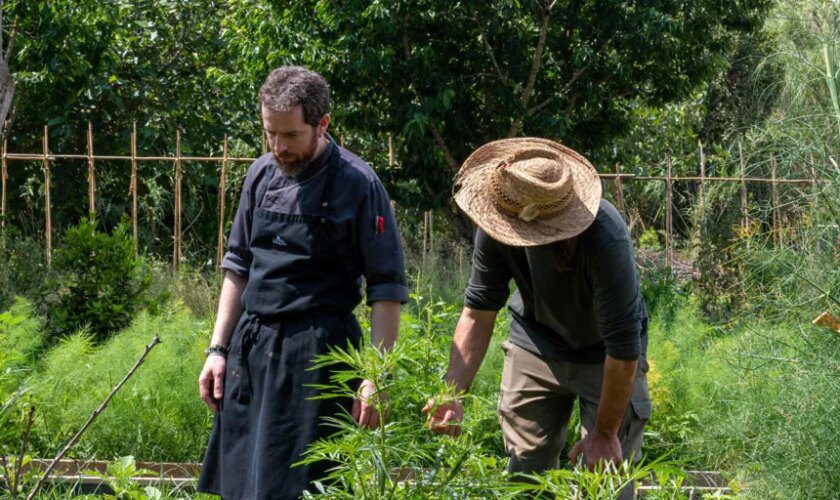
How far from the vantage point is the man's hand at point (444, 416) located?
277 cm

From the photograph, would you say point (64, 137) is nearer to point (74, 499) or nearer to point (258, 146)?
point (258, 146)

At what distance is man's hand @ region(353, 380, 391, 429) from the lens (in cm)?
269

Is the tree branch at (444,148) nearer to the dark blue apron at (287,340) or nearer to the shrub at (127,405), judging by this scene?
the shrub at (127,405)

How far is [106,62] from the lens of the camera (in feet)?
40.3

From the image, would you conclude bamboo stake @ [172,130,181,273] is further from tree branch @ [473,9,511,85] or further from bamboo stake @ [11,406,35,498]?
bamboo stake @ [11,406,35,498]

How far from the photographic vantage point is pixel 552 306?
359 cm

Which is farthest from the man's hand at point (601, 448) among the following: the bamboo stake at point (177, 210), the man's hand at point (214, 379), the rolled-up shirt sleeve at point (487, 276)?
the bamboo stake at point (177, 210)

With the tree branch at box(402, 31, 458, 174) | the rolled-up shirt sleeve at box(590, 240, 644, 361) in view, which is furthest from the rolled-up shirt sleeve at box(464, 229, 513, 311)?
the tree branch at box(402, 31, 458, 174)

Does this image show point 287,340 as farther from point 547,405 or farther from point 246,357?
point 547,405

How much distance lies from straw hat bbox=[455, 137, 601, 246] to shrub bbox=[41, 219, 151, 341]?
5.12 m

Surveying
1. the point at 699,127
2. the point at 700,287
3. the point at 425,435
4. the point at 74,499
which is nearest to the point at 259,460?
the point at 425,435

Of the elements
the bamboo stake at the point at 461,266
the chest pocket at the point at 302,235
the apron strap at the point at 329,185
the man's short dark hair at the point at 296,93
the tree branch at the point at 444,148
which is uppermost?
the man's short dark hair at the point at 296,93

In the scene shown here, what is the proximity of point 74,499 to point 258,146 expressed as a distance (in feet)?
30.0

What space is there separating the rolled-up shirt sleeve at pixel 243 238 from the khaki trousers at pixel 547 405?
1008 mm
